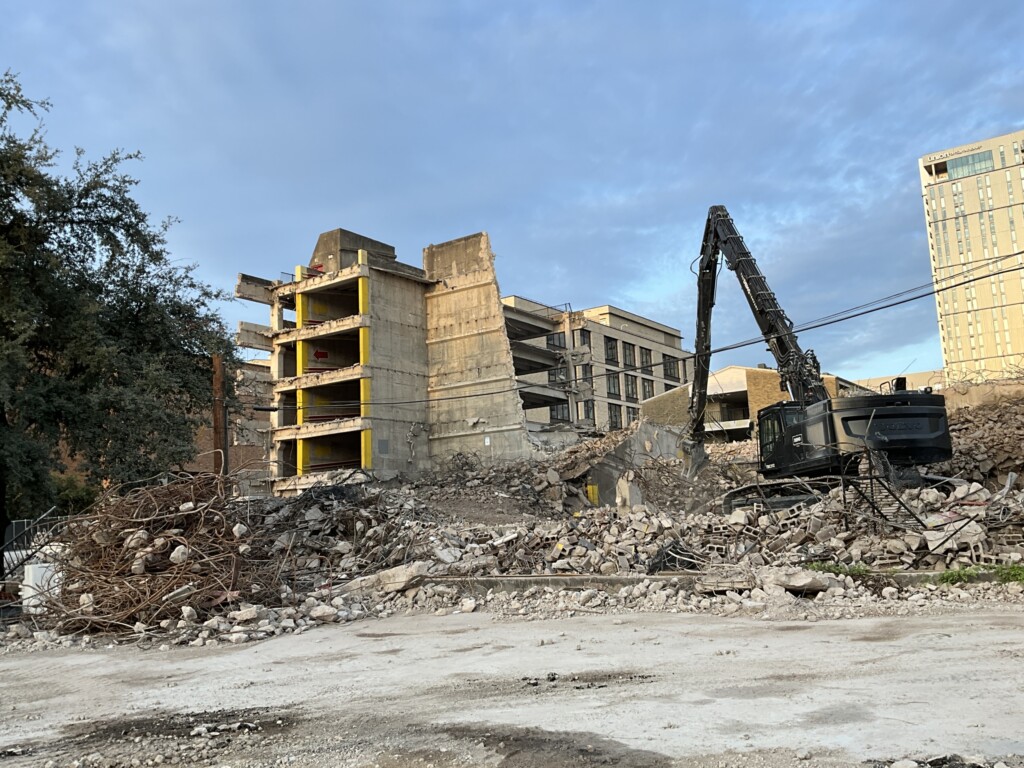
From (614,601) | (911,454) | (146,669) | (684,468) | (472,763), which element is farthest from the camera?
(684,468)

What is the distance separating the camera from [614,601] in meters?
11.4

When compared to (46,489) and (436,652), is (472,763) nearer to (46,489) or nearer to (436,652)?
(436,652)

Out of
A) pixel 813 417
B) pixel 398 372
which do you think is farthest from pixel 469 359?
pixel 813 417

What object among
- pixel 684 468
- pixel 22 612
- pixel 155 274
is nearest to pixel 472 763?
pixel 22 612

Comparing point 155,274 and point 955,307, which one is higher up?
point 955,307

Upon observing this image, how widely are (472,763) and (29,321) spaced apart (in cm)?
1715

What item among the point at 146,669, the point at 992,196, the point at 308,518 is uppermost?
the point at 992,196

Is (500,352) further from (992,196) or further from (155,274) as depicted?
(992,196)

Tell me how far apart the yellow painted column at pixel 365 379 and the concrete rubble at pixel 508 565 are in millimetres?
26146

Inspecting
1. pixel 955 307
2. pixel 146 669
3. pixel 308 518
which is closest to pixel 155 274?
pixel 308 518

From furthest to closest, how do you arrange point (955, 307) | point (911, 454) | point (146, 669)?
point (955, 307), point (911, 454), point (146, 669)

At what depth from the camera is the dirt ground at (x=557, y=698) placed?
14.7ft

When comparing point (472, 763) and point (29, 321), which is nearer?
point (472, 763)

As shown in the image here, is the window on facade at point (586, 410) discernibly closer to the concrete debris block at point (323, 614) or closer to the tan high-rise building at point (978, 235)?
the tan high-rise building at point (978, 235)
